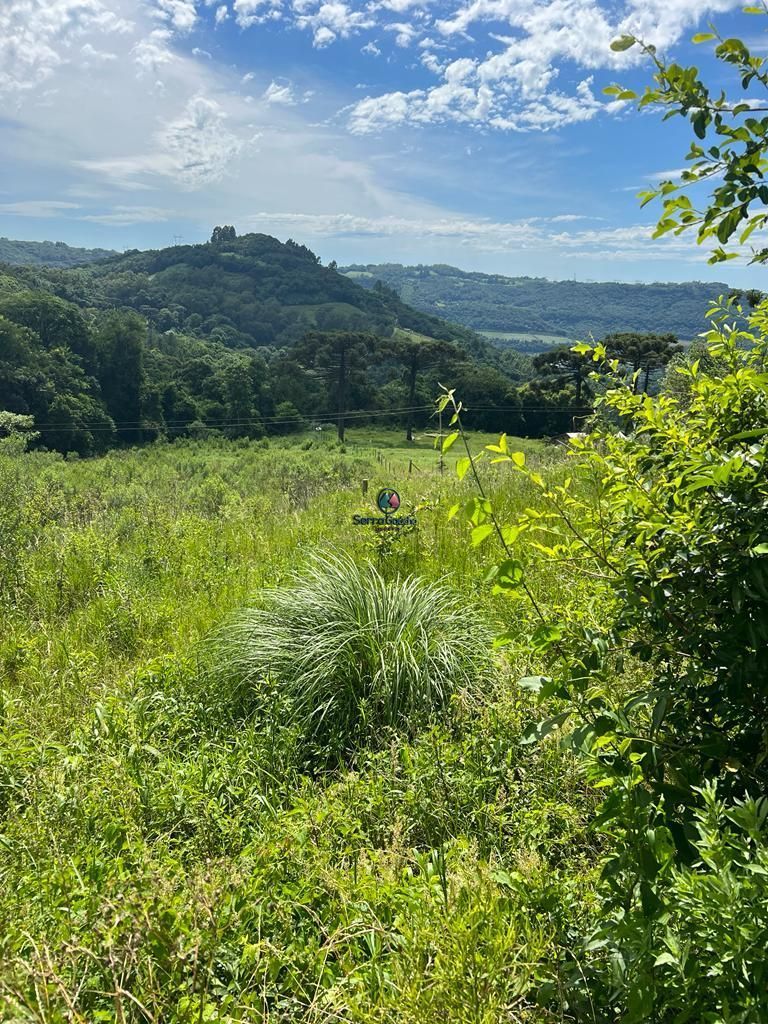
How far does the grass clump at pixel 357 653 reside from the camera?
333cm

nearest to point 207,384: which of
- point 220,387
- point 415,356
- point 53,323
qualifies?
point 220,387

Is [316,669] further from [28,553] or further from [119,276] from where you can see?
[119,276]

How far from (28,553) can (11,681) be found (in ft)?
8.53

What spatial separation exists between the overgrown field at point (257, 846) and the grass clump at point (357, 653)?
0.11 meters

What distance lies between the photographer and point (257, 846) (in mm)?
2131

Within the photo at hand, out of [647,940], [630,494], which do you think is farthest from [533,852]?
[630,494]

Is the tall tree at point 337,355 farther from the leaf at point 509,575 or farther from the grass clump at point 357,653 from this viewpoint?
the leaf at point 509,575

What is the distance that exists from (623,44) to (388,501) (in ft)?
14.6

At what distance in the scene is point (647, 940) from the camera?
1185 millimetres

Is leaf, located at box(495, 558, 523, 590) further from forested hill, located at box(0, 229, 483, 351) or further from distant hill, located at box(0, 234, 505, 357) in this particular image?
forested hill, located at box(0, 229, 483, 351)

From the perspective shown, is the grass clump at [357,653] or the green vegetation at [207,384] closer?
the grass clump at [357,653]

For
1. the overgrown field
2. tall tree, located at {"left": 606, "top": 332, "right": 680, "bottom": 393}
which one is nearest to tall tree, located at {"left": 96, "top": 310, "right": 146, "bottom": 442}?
tall tree, located at {"left": 606, "top": 332, "right": 680, "bottom": 393}

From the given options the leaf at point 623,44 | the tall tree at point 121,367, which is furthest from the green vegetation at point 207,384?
the leaf at point 623,44

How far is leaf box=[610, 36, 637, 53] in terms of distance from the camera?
4.10 feet
